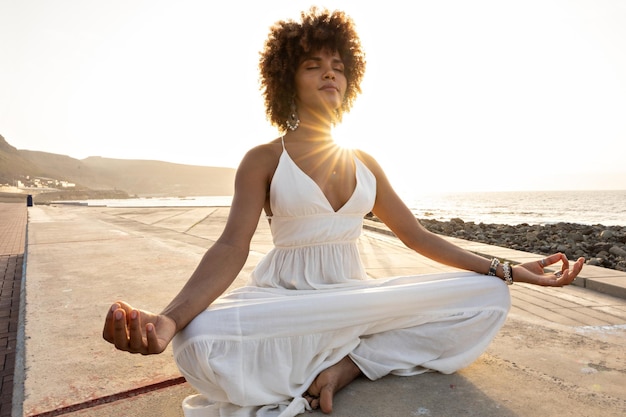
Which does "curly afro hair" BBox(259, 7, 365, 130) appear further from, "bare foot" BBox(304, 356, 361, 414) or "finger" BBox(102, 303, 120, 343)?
"finger" BBox(102, 303, 120, 343)

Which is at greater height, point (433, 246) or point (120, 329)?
point (433, 246)

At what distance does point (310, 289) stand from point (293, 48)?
110 cm

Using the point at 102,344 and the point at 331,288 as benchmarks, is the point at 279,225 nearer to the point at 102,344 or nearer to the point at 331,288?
the point at 331,288

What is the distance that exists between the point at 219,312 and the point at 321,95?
1063 millimetres

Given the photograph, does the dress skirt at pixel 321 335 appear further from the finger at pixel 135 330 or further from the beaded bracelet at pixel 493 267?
the finger at pixel 135 330

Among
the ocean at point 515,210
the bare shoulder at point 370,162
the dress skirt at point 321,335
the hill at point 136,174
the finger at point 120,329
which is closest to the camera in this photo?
the finger at point 120,329

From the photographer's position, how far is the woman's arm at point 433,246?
1771mm

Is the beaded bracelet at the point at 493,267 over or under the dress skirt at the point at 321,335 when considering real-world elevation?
over

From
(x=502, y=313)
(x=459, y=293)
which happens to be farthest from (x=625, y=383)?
(x=459, y=293)

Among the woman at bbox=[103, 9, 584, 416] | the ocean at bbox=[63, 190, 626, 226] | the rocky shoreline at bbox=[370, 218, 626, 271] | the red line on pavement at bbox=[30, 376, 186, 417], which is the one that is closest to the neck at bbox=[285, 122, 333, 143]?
the woman at bbox=[103, 9, 584, 416]

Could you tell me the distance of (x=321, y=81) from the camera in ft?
6.45

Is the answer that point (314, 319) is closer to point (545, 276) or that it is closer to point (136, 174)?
point (545, 276)

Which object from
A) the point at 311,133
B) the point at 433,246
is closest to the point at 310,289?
the point at 433,246

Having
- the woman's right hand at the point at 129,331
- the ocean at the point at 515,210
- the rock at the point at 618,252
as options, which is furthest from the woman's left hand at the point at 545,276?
the ocean at the point at 515,210
